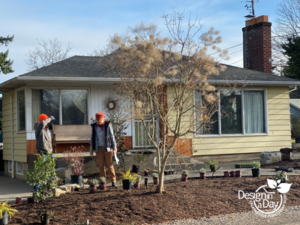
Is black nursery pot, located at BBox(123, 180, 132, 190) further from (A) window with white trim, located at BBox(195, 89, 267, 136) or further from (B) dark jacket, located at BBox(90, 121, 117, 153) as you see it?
(A) window with white trim, located at BBox(195, 89, 267, 136)

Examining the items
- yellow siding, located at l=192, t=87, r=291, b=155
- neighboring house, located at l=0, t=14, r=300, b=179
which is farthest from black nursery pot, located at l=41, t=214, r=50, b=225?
yellow siding, located at l=192, t=87, r=291, b=155

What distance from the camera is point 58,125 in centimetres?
1112

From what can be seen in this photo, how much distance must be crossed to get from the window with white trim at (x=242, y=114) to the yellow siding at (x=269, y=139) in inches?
8.9

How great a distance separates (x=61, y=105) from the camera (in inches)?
449

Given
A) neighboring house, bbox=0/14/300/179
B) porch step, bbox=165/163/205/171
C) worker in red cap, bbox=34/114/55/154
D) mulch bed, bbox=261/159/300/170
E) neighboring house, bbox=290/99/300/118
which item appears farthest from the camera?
→ neighboring house, bbox=290/99/300/118

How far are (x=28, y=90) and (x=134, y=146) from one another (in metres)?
3.91

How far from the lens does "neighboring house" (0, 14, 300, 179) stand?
36.6 ft

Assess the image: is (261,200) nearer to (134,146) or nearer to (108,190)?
(108,190)

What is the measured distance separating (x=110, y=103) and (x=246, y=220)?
22.2 feet

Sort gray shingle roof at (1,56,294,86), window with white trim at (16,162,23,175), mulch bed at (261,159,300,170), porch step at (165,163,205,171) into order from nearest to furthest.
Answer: porch step at (165,163,205,171), mulch bed at (261,159,300,170), gray shingle roof at (1,56,294,86), window with white trim at (16,162,23,175)

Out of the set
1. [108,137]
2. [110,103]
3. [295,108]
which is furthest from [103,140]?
[295,108]

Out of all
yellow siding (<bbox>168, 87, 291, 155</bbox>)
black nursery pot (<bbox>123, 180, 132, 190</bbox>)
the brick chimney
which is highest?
the brick chimney

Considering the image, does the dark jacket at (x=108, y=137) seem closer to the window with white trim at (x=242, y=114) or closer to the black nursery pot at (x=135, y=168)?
the black nursery pot at (x=135, y=168)

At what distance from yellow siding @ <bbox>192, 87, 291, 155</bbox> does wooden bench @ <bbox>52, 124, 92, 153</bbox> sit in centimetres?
398
